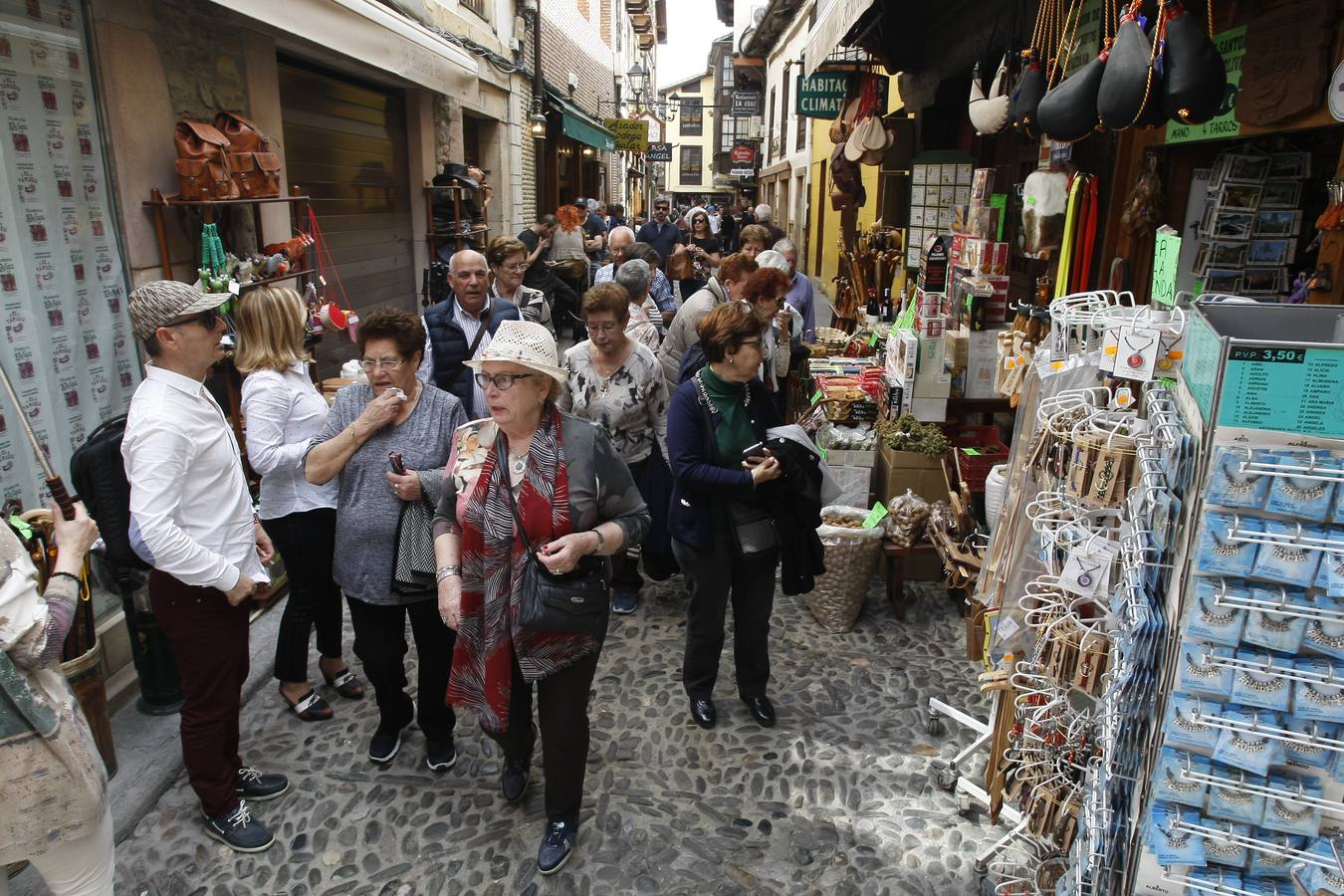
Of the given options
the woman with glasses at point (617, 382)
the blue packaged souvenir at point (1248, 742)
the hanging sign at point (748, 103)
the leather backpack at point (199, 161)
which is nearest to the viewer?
the blue packaged souvenir at point (1248, 742)

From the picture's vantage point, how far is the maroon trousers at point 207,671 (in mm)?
2760

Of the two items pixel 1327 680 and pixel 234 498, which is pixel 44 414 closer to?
pixel 234 498

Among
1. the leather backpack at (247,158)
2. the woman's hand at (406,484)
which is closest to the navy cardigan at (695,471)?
the woman's hand at (406,484)

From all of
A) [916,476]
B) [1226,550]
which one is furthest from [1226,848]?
[916,476]

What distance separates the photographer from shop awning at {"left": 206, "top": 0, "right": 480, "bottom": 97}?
4926 millimetres

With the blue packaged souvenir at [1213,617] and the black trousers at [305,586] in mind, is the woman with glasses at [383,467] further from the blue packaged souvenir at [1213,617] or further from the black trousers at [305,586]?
the blue packaged souvenir at [1213,617]

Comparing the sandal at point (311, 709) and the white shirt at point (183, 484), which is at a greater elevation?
the white shirt at point (183, 484)

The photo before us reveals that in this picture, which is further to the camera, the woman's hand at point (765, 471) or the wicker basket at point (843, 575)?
the wicker basket at point (843, 575)

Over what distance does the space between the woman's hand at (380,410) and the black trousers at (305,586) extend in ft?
1.95

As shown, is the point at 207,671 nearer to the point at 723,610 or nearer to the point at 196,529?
the point at 196,529

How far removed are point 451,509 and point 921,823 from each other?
2.07m

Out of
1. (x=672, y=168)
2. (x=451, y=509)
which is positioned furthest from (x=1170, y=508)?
(x=672, y=168)

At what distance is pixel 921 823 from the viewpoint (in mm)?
3096

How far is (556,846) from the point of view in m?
2.91
